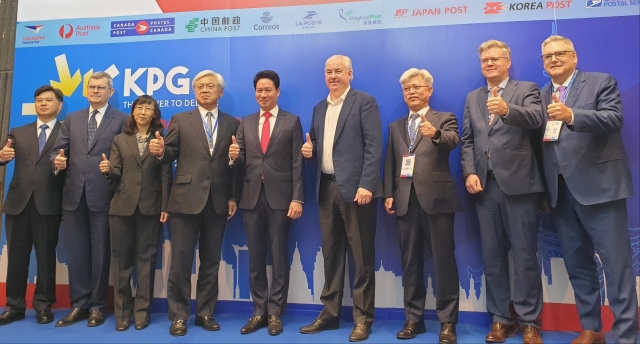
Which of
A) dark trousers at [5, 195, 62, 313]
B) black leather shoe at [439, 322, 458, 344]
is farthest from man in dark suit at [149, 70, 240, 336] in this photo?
black leather shoe at [439, 322, 458, 344]

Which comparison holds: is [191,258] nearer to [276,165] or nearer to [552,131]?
[276,165]

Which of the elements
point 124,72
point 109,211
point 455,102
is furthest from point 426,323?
point 124,72

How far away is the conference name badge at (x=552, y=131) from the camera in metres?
2.83

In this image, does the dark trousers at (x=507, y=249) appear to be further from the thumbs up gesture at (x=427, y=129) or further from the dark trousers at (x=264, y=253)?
the dark trousers at (x=264, y=253)

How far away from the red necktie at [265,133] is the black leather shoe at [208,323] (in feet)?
4.48

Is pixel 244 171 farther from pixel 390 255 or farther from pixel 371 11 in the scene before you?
pixel 371 11

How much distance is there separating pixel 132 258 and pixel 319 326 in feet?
5.14

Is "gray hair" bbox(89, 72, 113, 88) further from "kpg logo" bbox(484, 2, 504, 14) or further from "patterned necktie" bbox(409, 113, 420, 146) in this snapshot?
"kpg logo" bbox(484, 2, 504, 14)

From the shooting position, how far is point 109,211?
11.2 ft

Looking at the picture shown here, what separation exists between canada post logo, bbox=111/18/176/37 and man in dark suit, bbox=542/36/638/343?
3.26 meters

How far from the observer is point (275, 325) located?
3205 millimetres

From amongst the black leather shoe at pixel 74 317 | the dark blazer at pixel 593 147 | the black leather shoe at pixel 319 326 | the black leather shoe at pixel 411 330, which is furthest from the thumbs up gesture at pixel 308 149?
the black leather shoe at pixel 74 317

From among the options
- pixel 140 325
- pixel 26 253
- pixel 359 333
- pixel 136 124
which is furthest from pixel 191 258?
pixel 26 253

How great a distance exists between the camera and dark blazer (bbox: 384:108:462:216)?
10.00 feet
